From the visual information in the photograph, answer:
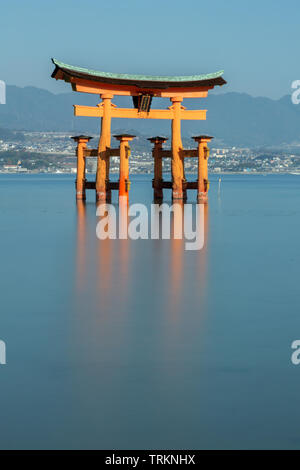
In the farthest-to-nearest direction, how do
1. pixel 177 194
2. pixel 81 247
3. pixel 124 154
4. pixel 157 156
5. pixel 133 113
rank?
pixel 157 156 → pixel 177 194 → pixel 133 113 → pixel 124 154 → pixel 81 247

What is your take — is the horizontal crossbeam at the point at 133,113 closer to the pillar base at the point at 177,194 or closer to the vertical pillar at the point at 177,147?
the vertical pillar at the point at 177,147

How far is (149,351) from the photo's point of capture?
9.01m

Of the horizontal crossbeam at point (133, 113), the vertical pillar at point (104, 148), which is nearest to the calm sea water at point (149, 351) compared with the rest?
the horizontal crossbeam at point (133, 113)

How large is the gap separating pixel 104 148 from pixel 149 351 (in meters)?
25.4

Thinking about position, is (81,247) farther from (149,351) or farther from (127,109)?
(127,109)

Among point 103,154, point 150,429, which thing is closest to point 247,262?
point 150,429

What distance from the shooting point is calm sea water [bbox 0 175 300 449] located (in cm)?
665

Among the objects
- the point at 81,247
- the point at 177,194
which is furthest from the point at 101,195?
the point at 81,247

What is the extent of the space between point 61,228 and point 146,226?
2.68 m

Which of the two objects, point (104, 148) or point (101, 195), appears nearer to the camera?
point (104, 148)

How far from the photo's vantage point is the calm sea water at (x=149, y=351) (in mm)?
6648

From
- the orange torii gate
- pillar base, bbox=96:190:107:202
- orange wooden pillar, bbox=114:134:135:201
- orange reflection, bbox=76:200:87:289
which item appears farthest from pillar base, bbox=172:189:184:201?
orange reflection, bbox=76:200:87:289

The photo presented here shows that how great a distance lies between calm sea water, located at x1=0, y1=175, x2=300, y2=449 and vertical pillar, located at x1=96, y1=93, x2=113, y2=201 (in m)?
16.1

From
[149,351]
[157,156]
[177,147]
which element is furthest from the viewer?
[157,156]
